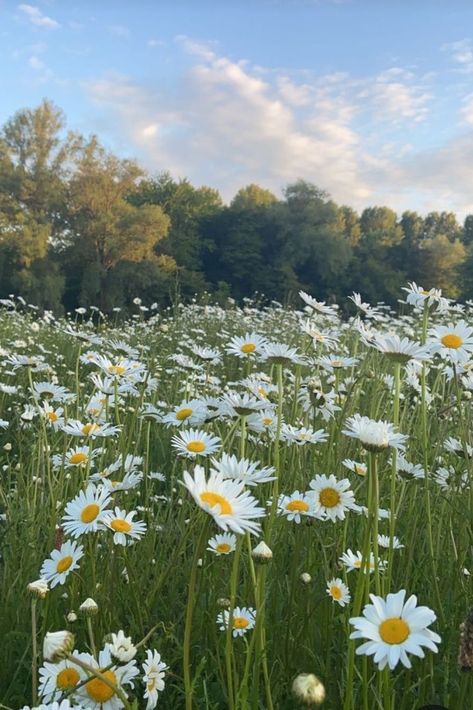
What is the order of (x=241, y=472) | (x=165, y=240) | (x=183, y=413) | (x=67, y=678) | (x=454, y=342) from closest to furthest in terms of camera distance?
(x=67, y=678) < (x=241, y=472) < (x=454, y=342) < (x=183, y=413) < (x=165, y=240)

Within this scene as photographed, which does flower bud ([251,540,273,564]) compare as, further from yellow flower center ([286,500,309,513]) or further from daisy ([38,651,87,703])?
yellow flower center ([286,500,309,513])

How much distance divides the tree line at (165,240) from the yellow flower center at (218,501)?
20134 mm

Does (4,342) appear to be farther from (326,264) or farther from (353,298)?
(326,264)

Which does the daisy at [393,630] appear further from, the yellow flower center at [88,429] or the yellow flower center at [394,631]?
the yellow flower center at [88,429]

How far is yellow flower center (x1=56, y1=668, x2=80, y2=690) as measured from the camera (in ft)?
2.87

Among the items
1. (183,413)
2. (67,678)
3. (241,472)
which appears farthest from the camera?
(183,413)

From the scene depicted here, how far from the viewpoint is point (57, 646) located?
76 cm

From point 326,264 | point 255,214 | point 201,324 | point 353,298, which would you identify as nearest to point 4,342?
point 201,324

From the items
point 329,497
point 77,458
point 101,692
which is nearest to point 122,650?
point 101,692

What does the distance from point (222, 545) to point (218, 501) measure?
64cm

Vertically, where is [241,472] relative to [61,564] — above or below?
above

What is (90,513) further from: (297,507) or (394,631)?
(394,631)

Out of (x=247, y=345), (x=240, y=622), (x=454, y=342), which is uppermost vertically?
(x=454, y=342)

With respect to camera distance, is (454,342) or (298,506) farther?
(454,342)
